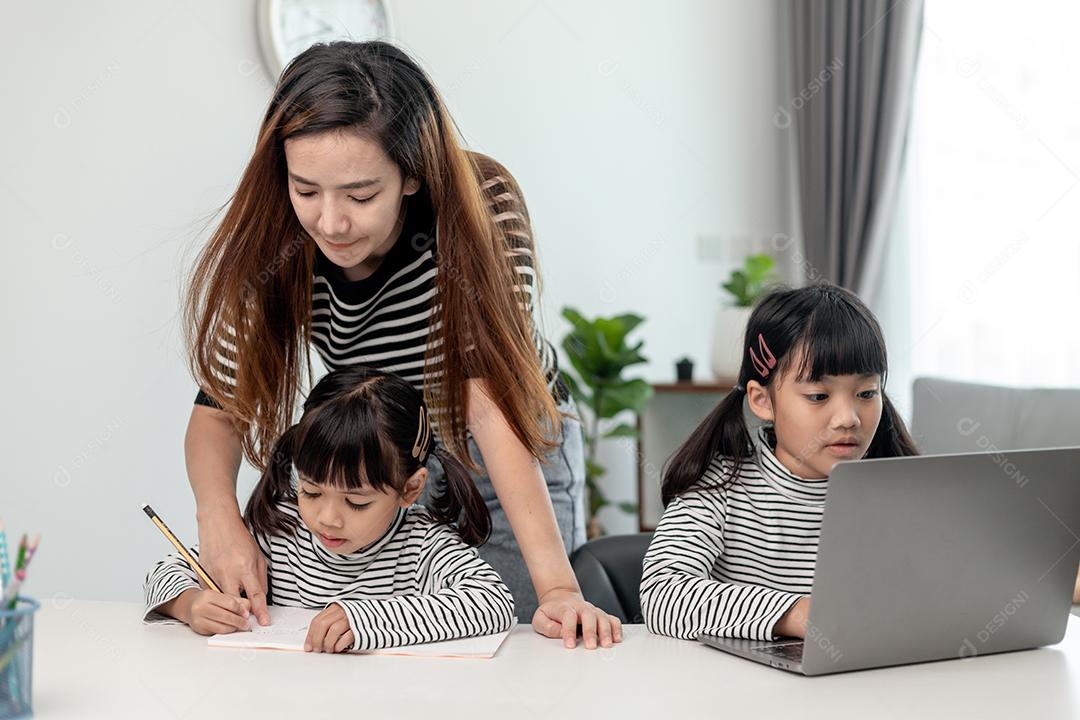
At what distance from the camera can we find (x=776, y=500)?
1383 mm

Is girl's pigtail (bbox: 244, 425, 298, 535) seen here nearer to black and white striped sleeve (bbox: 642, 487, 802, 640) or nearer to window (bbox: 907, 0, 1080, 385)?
black and white striped sleeve (bbox: 642, 487, 802, 640)

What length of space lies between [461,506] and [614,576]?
0.33 m

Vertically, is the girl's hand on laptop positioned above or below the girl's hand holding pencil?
above

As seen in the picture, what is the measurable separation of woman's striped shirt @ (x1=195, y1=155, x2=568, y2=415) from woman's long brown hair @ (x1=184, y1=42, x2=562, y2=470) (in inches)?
1.6

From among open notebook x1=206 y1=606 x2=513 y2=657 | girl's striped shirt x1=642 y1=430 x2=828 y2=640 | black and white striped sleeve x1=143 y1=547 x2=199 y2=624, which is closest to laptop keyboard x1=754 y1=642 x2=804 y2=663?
girl's striped shirt x1=642 y1=430 x2=828 y2=640

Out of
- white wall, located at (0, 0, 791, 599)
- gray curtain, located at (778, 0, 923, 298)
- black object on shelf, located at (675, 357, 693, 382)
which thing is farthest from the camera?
gray curtain, located at (778, 0, 923, 298)

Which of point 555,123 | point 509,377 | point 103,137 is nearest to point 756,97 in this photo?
point 555,123

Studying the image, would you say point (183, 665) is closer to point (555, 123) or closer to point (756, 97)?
point (555, 123)

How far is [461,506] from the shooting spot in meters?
1.43

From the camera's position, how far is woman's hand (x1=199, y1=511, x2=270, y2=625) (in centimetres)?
132

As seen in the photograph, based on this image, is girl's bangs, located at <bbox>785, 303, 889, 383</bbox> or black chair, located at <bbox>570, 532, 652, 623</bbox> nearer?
girl's bangs, located at <bbox>785, 303, 889, 383</bbox>

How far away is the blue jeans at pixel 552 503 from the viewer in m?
1.64

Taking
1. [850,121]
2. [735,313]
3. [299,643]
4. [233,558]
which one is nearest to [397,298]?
[233,558]

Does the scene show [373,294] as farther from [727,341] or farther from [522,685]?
[727,341]
